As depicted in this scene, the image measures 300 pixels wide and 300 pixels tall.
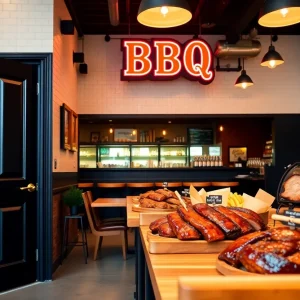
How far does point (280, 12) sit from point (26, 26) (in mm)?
3116

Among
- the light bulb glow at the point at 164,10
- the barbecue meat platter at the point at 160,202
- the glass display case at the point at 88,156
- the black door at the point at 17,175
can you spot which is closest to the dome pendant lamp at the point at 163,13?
the light bulb glow at the point at 164,10

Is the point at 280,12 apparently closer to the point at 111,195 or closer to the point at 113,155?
the point at 111,195

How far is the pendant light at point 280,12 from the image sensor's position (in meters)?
3.24

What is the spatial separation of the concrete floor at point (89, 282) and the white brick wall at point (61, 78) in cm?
135

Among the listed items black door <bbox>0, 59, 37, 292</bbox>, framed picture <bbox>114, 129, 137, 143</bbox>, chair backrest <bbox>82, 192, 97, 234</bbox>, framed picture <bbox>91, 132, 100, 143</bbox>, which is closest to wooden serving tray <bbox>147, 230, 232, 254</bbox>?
black door <bbox>0, 59, 37, 292</bbox>

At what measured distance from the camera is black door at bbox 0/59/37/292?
4492 millimetres

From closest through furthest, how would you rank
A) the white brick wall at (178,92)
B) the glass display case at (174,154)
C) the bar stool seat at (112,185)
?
the white brick wall at (178,92)
the bar stool seat at (112,185)
the glass display case at (174,154)

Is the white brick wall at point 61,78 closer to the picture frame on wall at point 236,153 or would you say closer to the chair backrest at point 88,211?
the chair backrest at point 88,211

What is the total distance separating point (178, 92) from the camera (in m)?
8.67

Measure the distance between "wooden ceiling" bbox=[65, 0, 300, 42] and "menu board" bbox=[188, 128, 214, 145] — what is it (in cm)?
462

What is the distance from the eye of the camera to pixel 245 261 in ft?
3.53

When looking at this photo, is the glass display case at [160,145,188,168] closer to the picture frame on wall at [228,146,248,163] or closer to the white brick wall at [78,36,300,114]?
the picture frame on wall at [228,146,248,163]

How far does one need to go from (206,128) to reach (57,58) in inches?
317

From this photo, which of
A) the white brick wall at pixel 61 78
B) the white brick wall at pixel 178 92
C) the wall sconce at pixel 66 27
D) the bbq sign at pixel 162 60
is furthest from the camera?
the white brick wall at pixel 178 92
